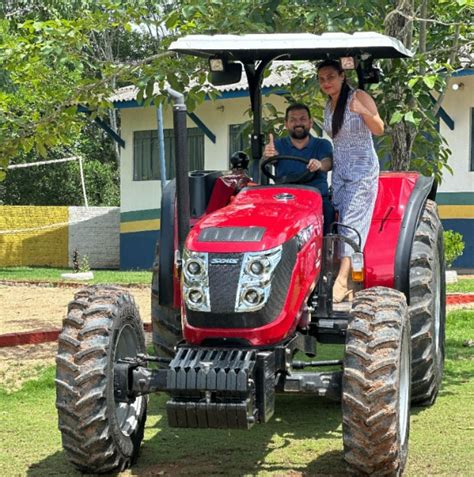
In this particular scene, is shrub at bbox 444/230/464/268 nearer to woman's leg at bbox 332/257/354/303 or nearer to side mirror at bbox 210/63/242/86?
side mirror at bbox 210/63/242/86

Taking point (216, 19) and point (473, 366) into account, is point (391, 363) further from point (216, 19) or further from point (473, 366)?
point (216, 19)

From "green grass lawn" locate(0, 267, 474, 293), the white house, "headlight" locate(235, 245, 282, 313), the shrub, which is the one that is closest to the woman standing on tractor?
"headlight" locate(235, 245, 282, 313)

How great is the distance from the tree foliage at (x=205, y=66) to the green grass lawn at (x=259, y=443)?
215 cm

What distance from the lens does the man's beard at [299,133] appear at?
7797 mm

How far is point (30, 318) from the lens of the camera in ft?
47.8

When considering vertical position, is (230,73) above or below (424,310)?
above

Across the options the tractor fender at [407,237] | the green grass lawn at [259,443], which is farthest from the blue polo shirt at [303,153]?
the green grass lawn at [259,443]

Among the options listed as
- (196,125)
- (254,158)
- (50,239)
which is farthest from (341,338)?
(50,239)

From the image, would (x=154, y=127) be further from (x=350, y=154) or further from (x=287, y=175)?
(x=350, y=154)

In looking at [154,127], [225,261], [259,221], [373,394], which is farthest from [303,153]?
[154,127]

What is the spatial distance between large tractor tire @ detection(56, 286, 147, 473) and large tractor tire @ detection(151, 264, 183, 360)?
1320mm

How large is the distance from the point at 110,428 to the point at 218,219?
4.25 ft

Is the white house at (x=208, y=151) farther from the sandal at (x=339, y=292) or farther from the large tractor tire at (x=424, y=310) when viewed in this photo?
the sandal at (x=339, y=292)

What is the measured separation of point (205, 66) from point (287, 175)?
3299mm
